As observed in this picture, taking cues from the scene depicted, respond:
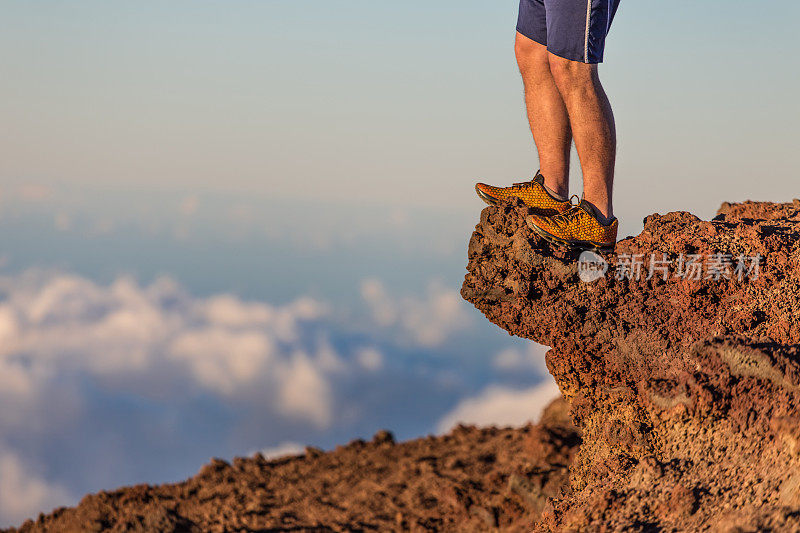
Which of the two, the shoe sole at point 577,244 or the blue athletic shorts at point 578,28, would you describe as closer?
the blue athletic shorts at point 578,28

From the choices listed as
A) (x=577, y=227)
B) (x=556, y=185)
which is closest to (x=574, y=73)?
(x=556, y=185)

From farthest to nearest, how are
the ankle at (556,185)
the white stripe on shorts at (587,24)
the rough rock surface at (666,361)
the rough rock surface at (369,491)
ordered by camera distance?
1. the rough rock surface at (369,491)
2. the ankle at (556,185)
3. the white stripe on shorts at (587,24)
4. the rough rock surface at (666,361)

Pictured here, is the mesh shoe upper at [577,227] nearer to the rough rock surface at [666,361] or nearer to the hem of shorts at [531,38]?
the rough rock surface at [666,361]

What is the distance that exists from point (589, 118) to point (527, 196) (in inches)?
21.7

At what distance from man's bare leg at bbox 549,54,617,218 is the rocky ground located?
397 mm

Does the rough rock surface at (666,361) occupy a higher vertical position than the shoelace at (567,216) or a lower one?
lower

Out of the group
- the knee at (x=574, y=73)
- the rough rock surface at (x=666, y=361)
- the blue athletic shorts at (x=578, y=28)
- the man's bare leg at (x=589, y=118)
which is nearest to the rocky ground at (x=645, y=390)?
the rough rock surface at (x=666, y=361)

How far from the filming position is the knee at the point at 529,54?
165 inches

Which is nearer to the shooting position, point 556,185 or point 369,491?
point 556,185

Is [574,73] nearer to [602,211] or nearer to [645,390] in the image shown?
[602,211]

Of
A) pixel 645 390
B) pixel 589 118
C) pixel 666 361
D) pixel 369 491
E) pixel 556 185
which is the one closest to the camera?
pixel 645 390

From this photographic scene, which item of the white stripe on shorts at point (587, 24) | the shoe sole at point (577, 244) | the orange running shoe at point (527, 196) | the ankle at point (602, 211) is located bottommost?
the shoe sole at point (577, 244)

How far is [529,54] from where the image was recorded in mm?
4234

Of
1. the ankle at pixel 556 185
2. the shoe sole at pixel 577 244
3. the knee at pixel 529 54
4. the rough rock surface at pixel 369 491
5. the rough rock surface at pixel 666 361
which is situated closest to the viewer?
the rough rock surface at pixel 666 361
